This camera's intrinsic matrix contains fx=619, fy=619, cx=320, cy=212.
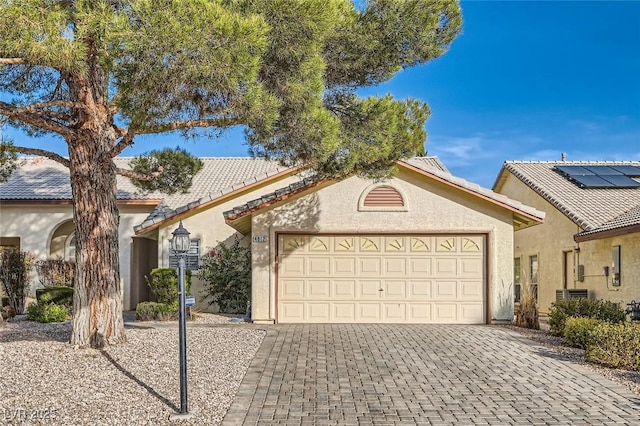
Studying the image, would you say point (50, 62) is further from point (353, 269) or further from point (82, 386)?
point (353, 269)

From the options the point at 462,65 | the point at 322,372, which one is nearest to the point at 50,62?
the point at 322,372

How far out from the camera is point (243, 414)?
7.10 meters

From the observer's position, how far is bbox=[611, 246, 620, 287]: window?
15.9 meters

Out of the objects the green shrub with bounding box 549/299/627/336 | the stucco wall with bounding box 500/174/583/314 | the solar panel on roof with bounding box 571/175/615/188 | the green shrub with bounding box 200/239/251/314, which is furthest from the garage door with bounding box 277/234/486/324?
the solar panel on roof with bounding box 571/175/615/188

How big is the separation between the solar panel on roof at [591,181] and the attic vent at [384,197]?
8312mm

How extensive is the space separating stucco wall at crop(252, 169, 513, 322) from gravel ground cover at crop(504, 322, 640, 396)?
143 centimetres

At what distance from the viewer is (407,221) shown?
50.5 feet

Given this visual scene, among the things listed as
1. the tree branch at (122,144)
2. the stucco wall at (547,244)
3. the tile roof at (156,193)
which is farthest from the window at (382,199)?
the tree branch at (122,144)

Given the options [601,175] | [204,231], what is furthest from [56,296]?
[601,175]

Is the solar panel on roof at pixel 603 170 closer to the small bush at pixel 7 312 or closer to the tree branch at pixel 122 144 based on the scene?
the tree branch at pixel 122 144

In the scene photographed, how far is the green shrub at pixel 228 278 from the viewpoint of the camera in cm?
1808

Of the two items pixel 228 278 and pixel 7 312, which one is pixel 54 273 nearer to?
pixel 7 312

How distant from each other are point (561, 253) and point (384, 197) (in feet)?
23.5

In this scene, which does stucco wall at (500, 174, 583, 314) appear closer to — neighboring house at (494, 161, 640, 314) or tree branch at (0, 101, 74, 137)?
neighboring house at (494, 161, 640, 314)
